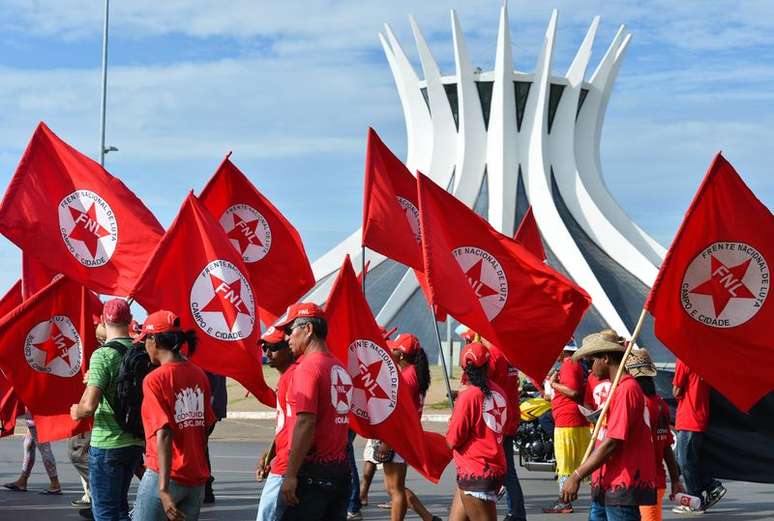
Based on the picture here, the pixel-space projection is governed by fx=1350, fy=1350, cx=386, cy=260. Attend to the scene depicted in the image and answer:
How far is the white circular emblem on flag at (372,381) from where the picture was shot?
7.90 metres

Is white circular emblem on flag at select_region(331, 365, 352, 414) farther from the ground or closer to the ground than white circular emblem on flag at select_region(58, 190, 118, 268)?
closer to the ground

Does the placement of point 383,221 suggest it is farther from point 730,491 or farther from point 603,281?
point 603,281

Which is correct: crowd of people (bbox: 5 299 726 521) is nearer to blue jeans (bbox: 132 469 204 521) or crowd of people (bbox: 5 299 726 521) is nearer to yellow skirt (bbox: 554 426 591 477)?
blue jeans (bbox: 132 469 204 521)

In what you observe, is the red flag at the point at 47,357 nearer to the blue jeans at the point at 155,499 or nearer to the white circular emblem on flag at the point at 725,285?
the blue jeans at the point at 155,499

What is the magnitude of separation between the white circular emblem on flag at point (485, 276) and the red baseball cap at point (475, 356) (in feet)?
4.31

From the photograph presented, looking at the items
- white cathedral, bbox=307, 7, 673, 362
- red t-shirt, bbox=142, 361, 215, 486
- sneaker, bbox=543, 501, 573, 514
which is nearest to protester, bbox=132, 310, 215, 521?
red t-shirt, bbox=142, 361, 215, 486

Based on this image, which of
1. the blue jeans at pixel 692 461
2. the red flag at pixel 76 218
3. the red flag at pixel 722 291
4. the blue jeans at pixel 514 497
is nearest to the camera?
the red flag at pixel 722 291

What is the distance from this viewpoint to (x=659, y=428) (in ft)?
31.0

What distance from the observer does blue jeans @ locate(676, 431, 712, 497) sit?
32.8ft

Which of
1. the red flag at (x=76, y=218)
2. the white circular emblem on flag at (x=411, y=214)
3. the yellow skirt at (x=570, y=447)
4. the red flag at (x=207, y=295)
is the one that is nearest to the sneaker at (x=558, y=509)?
the yellow skirt at (x=570, y=447)

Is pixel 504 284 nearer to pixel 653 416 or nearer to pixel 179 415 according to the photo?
pixel 653 416

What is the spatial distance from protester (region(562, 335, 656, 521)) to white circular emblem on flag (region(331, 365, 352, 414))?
124 centimetres

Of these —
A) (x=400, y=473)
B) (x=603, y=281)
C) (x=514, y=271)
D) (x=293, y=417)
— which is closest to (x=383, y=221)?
(x=514, y=271)

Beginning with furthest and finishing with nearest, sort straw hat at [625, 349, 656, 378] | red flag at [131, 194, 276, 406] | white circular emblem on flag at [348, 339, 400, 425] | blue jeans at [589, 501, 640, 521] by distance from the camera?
straw hat at [625, 349, 656, 378]
red flag at [131, 194, 276, 406]
white circular emblem on flag at [348, 339, 400, 425]
blue jeans at [589, 501, 640, 521]
